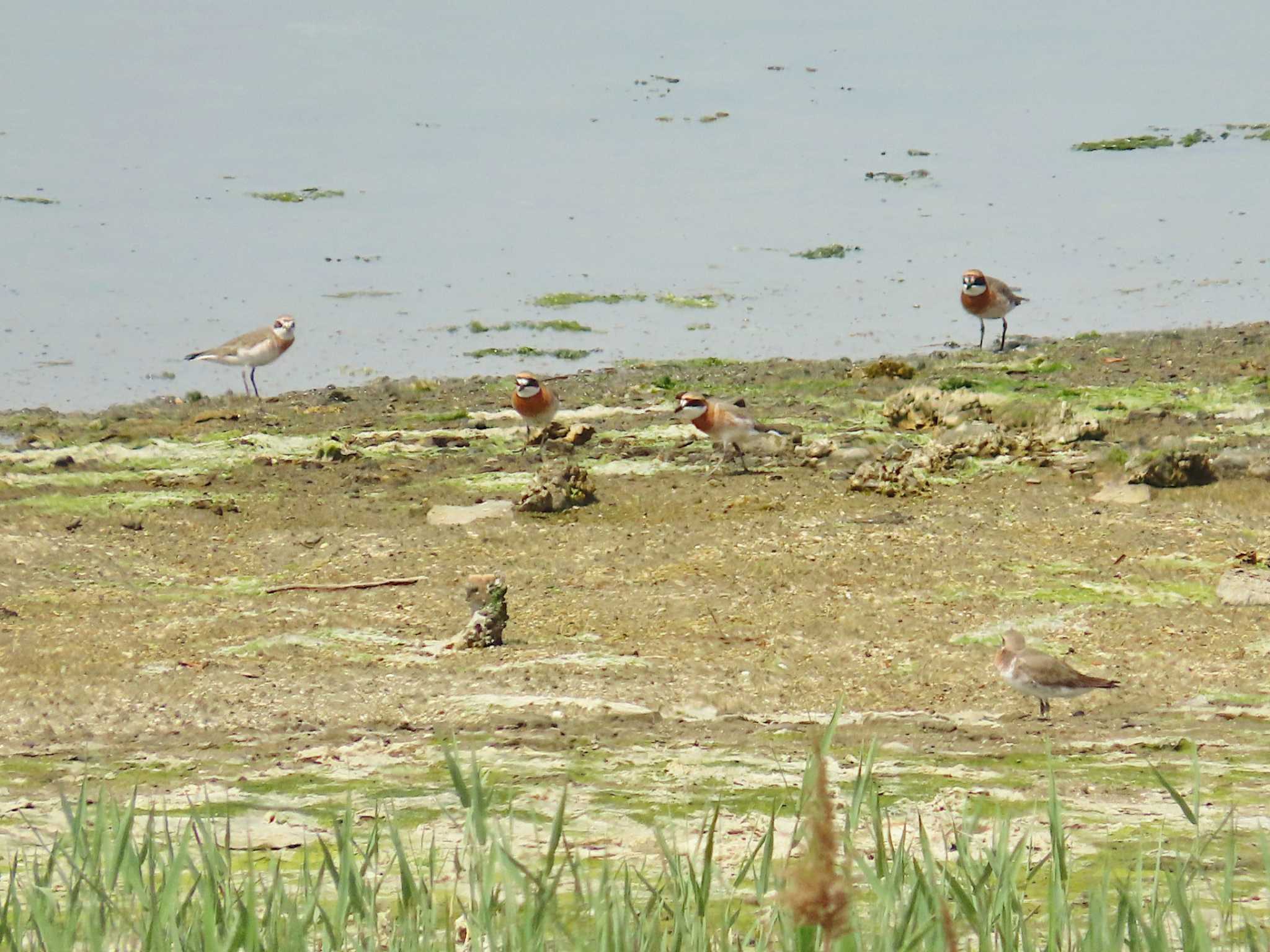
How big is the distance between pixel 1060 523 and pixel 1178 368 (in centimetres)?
412

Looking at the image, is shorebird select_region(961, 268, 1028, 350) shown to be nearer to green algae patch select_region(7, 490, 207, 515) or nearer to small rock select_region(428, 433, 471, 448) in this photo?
small rock select_region(428, 433, 471, 448)

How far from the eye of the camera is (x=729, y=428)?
9633 mm

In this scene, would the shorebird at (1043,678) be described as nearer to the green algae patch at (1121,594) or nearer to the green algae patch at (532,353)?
the green algae patch at (1121,594)

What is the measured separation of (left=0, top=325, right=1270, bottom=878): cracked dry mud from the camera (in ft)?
15.1

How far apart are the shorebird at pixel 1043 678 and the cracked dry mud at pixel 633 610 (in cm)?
10

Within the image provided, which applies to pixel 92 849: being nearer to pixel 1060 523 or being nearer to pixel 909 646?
pixel 909 646

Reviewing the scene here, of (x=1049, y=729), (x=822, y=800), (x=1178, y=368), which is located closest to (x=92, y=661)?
(x=1049, y=729)

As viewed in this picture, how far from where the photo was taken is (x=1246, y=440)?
10125mm

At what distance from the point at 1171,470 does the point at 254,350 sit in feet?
23.2

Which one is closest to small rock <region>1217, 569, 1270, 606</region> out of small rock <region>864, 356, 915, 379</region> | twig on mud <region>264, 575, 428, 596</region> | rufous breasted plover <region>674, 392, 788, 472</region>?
rufous breasted plover <region>674, 392, 788, 472</region>

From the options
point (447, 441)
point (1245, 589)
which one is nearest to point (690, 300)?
point (447, 441)

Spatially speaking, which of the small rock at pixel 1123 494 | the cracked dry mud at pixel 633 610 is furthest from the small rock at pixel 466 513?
the small rock at pixel 1123 494

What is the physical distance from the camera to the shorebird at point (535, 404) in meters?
10.5

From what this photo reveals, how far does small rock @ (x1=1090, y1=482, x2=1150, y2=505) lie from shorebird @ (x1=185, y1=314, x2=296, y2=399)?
654 centimetres
